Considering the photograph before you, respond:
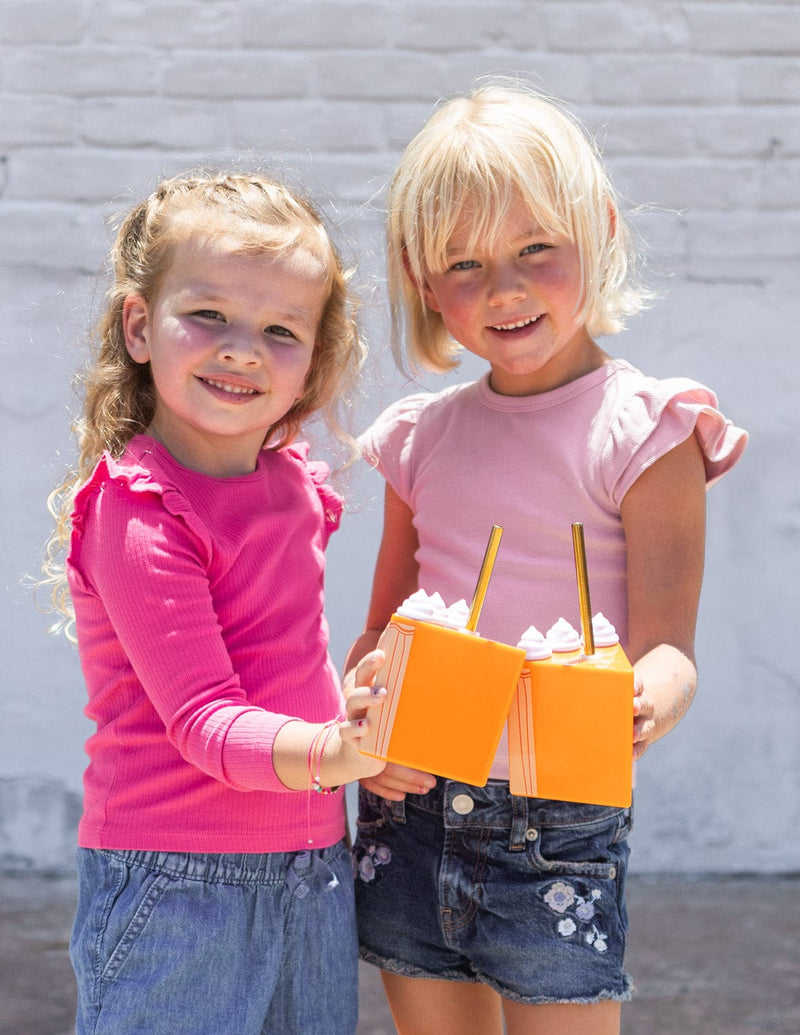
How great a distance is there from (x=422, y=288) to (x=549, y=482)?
31 cm

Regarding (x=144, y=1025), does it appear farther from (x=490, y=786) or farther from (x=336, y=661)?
(x=336, y=661)

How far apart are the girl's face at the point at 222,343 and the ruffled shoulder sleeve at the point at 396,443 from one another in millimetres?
248

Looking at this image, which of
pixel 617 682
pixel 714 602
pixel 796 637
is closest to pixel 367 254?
pixel 714 602

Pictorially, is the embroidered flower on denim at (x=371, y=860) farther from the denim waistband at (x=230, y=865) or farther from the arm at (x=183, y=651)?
the arm at (x=183, y=651)

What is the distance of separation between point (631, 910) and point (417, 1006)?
4.80 feet

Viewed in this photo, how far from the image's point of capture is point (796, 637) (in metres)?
2.88

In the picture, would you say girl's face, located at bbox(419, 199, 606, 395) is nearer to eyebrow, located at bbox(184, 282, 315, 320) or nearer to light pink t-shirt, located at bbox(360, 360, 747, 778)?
light pink t-shirt, located at bbox(360, 360, 747, 778)

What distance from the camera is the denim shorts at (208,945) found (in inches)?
50.5

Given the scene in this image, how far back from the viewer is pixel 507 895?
138 centimetres

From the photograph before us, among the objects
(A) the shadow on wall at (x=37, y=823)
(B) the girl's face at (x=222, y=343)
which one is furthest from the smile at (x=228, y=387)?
(A) the shadow on wall at (x=37, y=823)

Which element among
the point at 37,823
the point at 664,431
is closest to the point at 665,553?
the point at 664,431

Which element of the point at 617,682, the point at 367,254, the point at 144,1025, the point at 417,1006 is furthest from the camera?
the point at 367,254

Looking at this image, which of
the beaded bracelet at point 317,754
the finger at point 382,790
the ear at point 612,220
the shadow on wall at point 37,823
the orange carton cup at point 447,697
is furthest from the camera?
the shadow on wall at point 37,823

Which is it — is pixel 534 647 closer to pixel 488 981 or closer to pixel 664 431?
pixel 664 431
